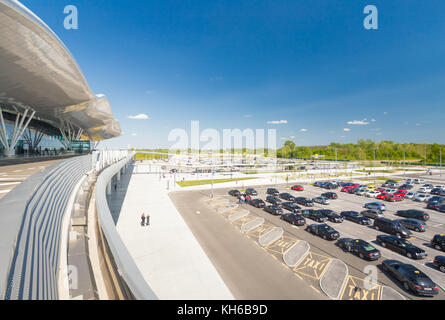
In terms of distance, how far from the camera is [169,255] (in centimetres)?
1188

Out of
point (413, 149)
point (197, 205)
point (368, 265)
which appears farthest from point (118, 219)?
point (413, 149)

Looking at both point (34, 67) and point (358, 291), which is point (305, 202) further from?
point (34, 67)

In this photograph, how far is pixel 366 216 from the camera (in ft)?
61.7

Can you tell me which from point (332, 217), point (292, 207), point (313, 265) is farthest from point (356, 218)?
point (313, 265)

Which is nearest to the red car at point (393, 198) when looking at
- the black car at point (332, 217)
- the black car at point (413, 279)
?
the black car at point (332, 217)

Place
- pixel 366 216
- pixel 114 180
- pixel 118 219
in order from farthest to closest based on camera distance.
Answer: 1. pixel 114 180
2. pixel 366 216
3. pixel 118 219

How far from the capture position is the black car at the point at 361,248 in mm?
11426

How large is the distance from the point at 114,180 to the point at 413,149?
4703 inches

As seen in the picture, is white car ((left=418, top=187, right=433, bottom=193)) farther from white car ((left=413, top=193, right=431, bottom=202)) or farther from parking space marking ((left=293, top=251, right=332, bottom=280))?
parking space marking ((left=293, top=251, right=332, bottom=280))

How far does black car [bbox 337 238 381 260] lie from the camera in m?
11.4

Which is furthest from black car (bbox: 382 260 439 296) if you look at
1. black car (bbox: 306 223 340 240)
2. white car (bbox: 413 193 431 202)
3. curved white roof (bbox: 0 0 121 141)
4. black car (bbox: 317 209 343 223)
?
white car (bbox: 413 193 431 202)

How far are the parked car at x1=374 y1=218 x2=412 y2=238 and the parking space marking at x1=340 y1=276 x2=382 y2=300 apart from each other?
7834 mm
